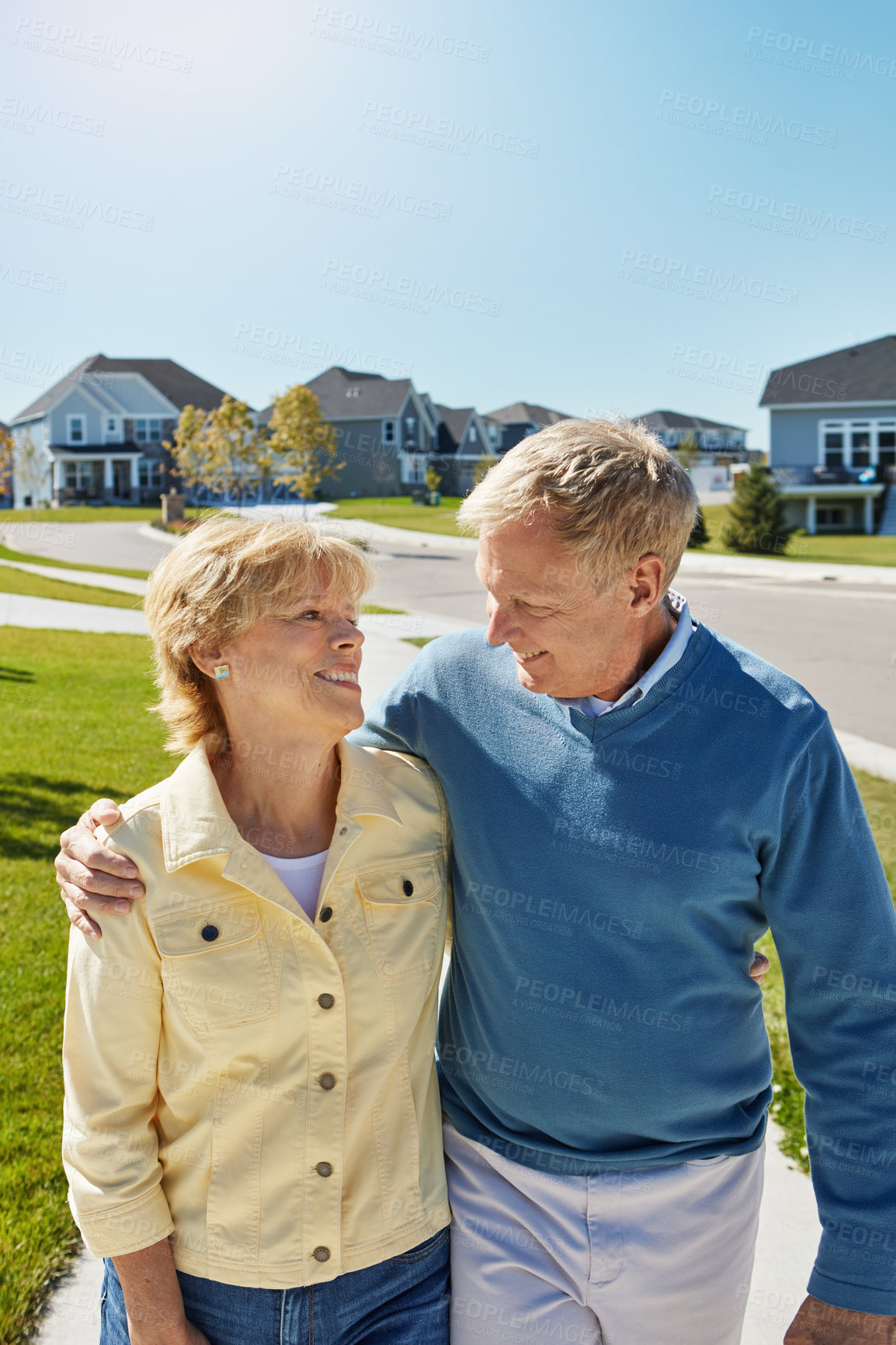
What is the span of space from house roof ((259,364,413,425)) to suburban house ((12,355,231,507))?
22.9ft

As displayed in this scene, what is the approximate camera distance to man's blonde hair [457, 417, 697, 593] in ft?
7.28

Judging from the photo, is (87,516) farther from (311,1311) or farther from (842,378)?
(311,1311)

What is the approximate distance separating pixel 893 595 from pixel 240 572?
76.8 ft

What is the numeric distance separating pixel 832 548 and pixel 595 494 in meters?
38.4

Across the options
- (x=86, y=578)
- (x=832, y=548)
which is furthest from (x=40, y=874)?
(x=832, y=548)

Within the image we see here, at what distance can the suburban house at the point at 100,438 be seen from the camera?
2395 inches

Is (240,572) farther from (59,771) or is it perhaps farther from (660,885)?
(59,771)

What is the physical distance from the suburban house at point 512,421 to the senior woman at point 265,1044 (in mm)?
76082

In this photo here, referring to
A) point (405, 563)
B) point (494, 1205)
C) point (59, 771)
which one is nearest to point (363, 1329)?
point (494, 1205)

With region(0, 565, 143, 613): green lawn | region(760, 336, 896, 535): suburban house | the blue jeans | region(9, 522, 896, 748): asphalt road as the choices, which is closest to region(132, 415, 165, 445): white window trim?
region(9, 522, 896, 748): asphalt road

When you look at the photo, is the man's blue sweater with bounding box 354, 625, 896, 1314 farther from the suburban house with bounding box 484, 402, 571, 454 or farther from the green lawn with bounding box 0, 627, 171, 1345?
the suburban house with bounding box 484, 402, 571, 454

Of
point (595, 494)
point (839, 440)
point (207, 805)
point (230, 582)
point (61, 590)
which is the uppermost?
point (839, 440)

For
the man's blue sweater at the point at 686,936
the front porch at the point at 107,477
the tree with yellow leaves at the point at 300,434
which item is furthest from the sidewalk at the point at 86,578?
the front porch at the point at 107,477

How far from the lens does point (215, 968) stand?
2.03m
